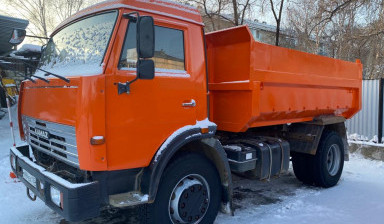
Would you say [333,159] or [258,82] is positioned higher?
[258,82]

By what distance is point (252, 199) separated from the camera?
4.95 metres

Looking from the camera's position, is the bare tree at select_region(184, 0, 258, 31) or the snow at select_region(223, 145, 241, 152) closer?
the snow at select_region(223, 145, 241, 152)

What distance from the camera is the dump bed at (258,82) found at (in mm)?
3971

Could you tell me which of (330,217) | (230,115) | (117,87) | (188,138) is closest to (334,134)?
(330,217)

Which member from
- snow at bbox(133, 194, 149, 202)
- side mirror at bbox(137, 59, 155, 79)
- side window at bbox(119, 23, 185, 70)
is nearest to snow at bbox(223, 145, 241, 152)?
side window at bbox(119, 23, 185, 70)

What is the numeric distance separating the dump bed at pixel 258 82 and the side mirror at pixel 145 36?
1.59m

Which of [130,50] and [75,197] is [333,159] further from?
[75,197]

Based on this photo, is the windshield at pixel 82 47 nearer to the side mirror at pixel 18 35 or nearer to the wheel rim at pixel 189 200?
the side mirror at pixel 18 35

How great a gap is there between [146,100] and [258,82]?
63.4 inches

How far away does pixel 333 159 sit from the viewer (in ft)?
19.4

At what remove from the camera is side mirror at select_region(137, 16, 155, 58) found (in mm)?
2693

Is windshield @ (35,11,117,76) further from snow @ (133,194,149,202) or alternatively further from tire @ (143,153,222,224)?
tire @ (143,153,222,224)

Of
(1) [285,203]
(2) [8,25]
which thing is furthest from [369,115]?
(2) [8,25]

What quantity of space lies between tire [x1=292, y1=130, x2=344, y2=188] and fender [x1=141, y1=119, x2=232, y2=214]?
2316 mm
